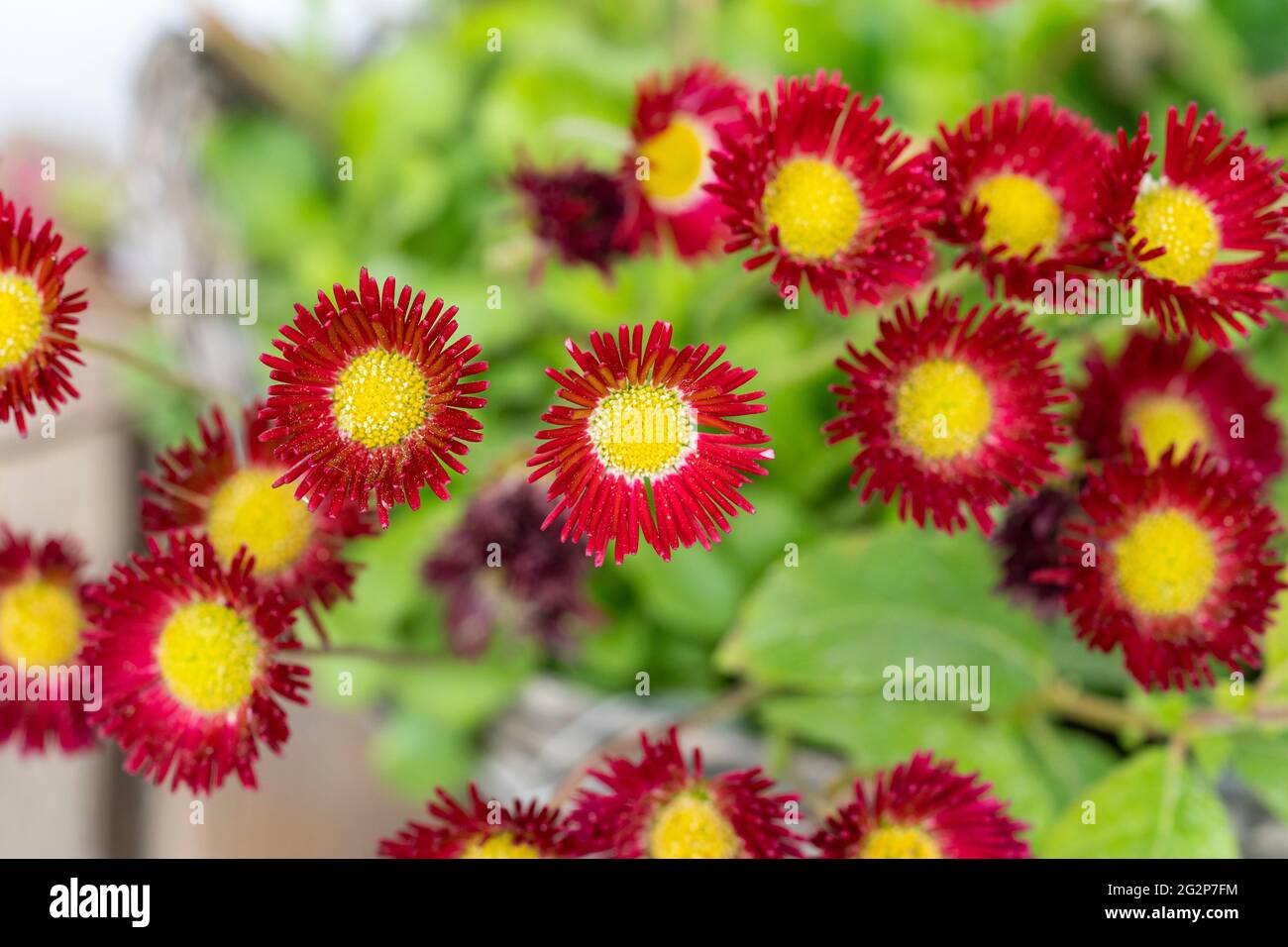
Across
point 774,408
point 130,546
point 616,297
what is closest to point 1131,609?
point 774,408

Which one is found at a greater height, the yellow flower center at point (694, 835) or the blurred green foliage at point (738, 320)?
the blurred green foliage at point (738, 320)

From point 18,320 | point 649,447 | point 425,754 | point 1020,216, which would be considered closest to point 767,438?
point 649,447

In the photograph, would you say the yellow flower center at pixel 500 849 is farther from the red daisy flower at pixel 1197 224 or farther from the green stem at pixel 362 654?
the red daisy flower at pixel 1197 224

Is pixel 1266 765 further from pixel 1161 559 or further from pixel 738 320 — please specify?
pixel 738 320

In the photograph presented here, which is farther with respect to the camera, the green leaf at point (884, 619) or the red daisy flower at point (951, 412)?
the green leaf at point (884, 619)

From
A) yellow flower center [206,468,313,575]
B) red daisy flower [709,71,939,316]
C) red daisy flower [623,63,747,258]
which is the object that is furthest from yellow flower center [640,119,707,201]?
yellow flower center [206,468,313,575]

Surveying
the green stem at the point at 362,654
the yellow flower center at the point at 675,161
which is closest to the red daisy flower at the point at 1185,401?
the yellow flower center at the point at 675,161
